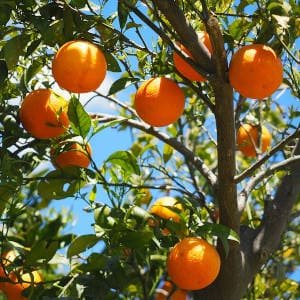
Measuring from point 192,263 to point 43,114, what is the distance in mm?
484

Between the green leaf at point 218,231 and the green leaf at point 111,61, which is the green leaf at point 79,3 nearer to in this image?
the green leaf at point 111,61

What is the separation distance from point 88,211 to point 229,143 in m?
0.36

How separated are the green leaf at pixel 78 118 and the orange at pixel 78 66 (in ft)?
0.13

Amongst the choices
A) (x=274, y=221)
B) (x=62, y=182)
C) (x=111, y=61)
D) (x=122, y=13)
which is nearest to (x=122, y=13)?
(x=122, y=13)

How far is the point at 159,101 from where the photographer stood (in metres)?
1.36

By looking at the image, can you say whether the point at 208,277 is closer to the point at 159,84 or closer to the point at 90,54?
the point at 159,84

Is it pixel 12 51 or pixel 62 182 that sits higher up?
pixel 12 51

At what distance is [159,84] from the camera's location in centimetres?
138

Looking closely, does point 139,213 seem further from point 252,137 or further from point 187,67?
point 252,137

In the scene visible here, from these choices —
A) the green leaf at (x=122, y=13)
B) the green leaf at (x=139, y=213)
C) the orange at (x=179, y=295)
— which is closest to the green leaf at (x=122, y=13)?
the green leaf at (x=122, y=13)

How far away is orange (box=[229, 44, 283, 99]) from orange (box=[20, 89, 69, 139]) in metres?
0.42

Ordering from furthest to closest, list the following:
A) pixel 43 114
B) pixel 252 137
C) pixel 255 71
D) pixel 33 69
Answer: pixel 252 137
pixel 33 69
pixel 43 114
pixel 255 71

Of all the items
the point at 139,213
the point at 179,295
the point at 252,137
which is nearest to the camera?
the point at 139,213

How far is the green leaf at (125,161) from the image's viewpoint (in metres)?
1.34
